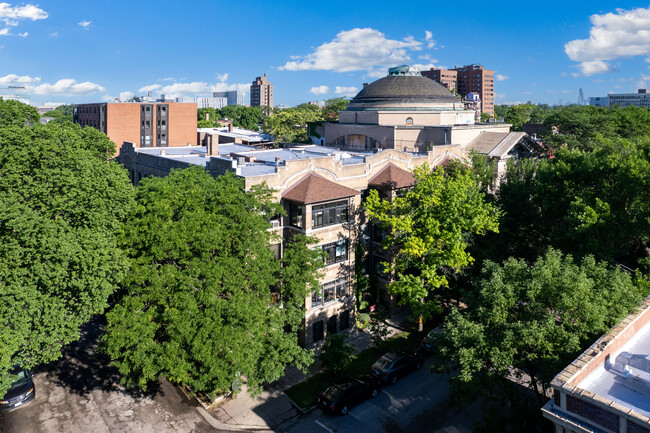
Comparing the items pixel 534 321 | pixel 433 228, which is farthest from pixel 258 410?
pixel 534 321

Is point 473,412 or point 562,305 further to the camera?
point 473,412

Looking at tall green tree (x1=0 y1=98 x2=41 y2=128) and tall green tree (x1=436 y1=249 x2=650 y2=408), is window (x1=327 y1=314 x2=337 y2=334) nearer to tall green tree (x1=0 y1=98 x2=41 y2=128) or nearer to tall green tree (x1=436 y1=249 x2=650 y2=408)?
Result: tall green tree (x1=436 y1=249 x2=650 y2=408)

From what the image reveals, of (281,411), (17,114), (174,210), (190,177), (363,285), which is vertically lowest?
(281,411)

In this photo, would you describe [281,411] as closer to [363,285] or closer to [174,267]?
[174,267]

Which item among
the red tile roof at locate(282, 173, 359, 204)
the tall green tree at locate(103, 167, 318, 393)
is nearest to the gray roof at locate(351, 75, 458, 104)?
the red tile roof at locate(282, 173, 359, 204)

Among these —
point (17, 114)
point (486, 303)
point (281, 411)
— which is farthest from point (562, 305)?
point (17, 114)

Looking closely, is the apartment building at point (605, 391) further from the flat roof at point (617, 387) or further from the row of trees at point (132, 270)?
the row of trees at point (132, 270)

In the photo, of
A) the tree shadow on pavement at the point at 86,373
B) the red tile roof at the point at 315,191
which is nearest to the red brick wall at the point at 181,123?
the tree shadow on pavement at the point at 86,373
